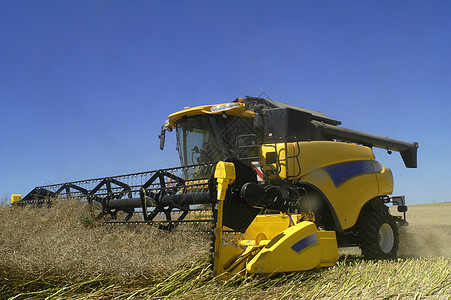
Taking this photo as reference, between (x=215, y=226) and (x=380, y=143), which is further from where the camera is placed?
(x=380, y=143)

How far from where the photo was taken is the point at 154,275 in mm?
3246

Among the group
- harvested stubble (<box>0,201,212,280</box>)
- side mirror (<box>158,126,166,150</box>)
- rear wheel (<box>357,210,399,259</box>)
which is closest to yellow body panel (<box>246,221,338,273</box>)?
harvested stubble (<box>0,201,212,280</box>)

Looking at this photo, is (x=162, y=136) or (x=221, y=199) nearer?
(x=221, y=199)

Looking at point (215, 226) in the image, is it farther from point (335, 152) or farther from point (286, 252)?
point (335, 152)

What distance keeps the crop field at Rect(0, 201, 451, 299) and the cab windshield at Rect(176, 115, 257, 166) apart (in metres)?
2.10

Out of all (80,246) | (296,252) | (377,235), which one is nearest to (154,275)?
(80,246)

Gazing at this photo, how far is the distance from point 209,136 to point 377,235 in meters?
2.93

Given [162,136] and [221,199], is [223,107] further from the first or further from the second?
[221,199]

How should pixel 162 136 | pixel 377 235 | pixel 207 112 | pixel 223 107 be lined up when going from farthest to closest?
pixel 162 136 → pixel 207 112 → pixel 223 107 → pixel 377 235

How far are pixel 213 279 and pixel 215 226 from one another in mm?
438

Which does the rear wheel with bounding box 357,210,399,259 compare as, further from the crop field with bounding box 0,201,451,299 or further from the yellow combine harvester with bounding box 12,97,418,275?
the crop field with bounding box 0,201,451,299

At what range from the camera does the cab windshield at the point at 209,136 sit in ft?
21.1

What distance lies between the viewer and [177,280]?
3248 mm

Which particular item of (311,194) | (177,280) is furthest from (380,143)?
(177,280)
